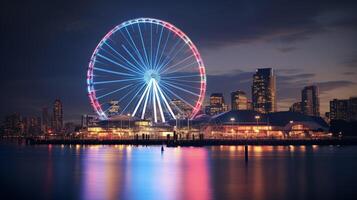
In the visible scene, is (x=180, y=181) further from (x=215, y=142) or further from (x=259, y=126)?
(x=259, y=126)

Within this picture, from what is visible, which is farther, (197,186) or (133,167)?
(133,167)

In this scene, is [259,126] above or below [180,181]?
above

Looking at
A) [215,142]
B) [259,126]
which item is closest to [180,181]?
[215,142]

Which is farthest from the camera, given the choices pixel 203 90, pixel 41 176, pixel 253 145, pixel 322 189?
pixel 253 145

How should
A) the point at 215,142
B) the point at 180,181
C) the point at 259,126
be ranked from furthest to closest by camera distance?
the point at 259,126
the point at 215,142
the point at 180,181

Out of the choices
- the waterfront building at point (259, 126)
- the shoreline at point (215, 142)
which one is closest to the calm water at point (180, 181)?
the shoreline at point (215, 142)

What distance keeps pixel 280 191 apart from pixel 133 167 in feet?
79.7

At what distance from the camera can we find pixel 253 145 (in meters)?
130

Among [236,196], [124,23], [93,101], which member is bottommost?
[236,196]

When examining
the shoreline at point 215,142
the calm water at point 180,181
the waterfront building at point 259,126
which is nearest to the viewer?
the calm water at point 180,181

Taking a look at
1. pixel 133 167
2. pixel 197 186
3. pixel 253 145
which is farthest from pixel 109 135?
pixel 197 186

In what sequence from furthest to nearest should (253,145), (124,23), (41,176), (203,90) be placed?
(253,145) → (203,90) → (124,23) → (41,176)

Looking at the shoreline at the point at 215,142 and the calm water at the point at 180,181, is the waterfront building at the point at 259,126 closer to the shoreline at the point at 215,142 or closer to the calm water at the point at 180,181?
the shoreline at the point at 215,142

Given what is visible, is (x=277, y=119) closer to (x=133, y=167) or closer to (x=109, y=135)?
(x=109, y=135)
